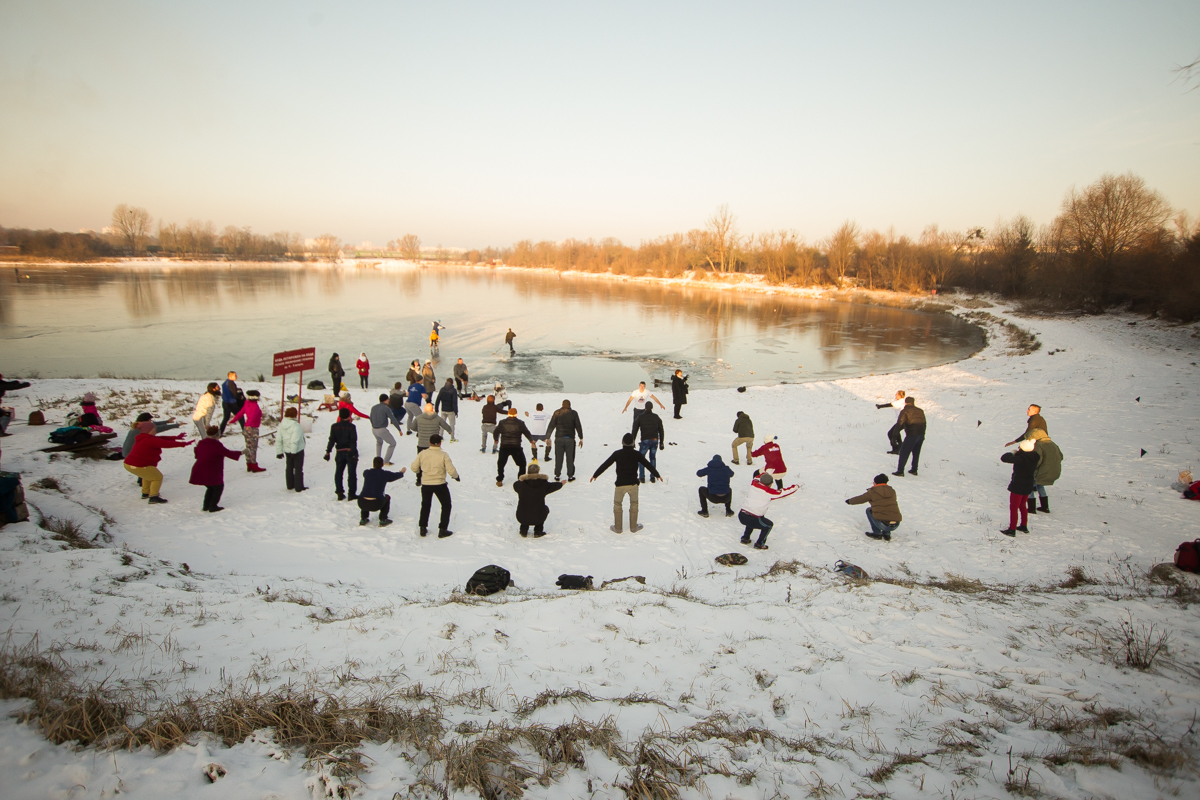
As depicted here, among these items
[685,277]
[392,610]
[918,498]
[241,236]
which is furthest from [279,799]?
[241,236]

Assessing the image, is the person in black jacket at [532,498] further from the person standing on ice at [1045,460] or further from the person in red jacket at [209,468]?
the person standing on ice at [1045,460]

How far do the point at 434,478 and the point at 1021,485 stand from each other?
8.83 meters

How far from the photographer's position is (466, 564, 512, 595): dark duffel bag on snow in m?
5.51

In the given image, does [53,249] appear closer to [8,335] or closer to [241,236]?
[241,236]

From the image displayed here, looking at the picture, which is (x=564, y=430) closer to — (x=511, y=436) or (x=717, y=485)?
(x=511, y=436)

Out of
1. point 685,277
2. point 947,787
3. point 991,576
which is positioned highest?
point 685,277

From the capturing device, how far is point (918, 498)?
909cm

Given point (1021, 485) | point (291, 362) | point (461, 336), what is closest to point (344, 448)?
point (291, 362)

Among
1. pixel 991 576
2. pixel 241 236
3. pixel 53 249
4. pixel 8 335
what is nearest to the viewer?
pixel 991 576

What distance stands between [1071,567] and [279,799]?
8866mm

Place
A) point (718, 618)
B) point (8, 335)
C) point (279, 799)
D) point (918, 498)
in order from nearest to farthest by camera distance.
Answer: point (279, 799)
point (718, 618)
point (918, 498)
point (8, 335)

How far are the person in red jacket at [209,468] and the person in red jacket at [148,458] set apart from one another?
376 mm

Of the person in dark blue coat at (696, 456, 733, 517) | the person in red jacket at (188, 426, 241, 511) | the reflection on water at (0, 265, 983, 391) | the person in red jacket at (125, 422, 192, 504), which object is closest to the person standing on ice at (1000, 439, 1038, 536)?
→ the person in dark blue coat at (696, 456, 733, 517)

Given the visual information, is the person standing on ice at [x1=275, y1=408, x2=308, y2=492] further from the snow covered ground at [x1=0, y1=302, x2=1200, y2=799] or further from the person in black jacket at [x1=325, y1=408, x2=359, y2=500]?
the person in black jacket at [x1=325, y1=408, x2=359, y2=500]
